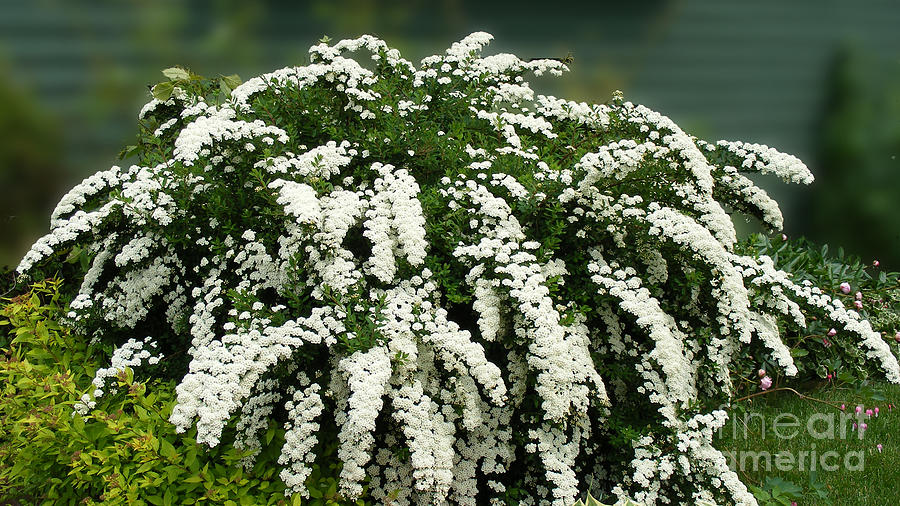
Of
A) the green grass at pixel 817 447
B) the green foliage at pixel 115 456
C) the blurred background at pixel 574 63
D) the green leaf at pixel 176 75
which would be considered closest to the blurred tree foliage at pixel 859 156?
the blurred background at pixel 574 63

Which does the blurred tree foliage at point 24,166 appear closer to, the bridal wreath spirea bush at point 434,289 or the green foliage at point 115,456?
the bridal wreath spirea bush at point 434,289

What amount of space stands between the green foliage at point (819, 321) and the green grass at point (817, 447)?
0.16 meters

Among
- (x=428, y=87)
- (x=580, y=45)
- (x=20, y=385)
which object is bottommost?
(x=20, y=385)

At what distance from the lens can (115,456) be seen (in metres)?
2.39

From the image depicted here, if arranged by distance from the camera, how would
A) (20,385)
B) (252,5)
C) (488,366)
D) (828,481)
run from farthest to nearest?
(252,5)
(828,481)
(20,385)
(488,366)

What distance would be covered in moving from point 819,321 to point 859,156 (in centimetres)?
266

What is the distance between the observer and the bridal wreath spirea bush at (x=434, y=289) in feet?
7.64

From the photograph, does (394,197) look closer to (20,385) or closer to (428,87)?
(428,87)

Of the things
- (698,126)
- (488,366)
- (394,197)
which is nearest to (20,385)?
(394,197)

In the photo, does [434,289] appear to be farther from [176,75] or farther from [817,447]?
[817,447]

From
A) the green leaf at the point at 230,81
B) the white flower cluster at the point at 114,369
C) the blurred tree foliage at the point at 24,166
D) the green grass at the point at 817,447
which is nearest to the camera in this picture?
the white flower cluster at the point at 114,369

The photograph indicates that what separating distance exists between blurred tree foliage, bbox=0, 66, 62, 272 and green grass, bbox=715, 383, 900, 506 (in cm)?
420

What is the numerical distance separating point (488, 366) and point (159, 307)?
184 cm

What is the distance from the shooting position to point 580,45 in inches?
202
